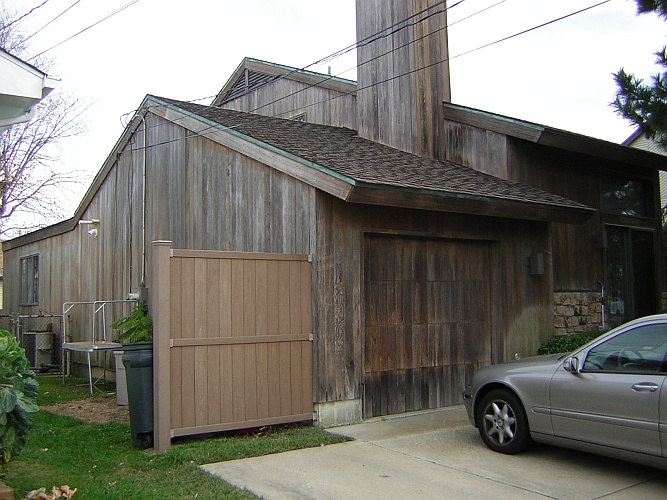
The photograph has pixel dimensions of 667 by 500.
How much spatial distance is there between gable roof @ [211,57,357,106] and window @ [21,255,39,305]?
673 centimetres

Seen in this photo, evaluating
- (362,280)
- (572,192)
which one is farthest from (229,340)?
(572,192)

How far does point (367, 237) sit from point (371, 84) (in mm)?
4321

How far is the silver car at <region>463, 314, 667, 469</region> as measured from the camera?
229 inches

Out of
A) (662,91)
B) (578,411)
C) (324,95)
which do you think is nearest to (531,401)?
(578,411)

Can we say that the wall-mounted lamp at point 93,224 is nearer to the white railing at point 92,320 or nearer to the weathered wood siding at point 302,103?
the white railing at point 92,320

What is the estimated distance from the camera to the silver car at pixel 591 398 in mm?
5824

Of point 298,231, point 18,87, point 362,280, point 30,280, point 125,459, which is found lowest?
point 125,459

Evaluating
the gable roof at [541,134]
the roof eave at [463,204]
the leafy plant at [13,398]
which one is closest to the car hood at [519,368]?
the roof eave at [463,204]

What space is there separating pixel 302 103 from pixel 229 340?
378 inches

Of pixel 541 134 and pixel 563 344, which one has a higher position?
pixel 541 134

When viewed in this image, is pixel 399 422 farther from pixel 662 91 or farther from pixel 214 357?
pixel 662 91

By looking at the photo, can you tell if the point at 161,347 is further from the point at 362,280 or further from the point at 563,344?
the point at 563,344

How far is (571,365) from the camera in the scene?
6527mm

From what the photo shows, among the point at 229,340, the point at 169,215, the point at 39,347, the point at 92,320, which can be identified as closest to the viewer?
the point at 229,340
